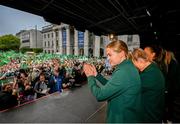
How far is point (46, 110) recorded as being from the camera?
18.1 feet

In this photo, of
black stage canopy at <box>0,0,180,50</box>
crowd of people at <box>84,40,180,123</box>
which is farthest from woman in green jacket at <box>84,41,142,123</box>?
black stage canopy at <box>0,0,180,50</box>

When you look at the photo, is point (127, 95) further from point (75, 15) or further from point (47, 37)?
point (47, 37)

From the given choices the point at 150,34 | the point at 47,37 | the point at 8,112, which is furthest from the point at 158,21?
the point at 47,37

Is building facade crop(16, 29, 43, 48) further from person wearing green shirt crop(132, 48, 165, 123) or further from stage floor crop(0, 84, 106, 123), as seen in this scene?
person wearing green shirt crop(132, 48, 165, 123)

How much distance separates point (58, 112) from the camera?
534cm

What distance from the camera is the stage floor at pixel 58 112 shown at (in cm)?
475

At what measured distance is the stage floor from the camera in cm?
475

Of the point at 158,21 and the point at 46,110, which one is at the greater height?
the point at 158,21

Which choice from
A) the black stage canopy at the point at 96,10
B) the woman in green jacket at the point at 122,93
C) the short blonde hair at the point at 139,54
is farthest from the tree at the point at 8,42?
the woman in green jacket at the point at 122,93

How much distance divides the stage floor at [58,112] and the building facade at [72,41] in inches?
1538

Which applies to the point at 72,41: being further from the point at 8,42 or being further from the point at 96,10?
the point at 96,10

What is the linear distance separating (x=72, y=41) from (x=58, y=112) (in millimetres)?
60168

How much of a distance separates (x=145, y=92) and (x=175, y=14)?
328cm

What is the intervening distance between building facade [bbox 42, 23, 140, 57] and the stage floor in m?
39.1
